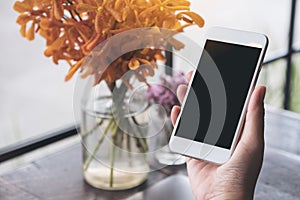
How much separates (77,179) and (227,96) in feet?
1.30

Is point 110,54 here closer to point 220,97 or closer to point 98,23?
point 98,23

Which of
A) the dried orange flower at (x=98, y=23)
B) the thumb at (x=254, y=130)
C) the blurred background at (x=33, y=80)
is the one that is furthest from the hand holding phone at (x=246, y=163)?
the blurred background at (x=33, y=80)

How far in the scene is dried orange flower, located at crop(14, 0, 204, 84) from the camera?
95 cm

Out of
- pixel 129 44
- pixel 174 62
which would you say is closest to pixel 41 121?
pixel 174 62

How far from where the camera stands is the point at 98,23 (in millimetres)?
954

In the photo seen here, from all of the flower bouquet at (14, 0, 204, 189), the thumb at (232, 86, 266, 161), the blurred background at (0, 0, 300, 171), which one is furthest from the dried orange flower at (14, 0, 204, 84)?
the blurred background at (0, 0, 300, 171)

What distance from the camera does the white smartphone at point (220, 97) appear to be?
0.93 m

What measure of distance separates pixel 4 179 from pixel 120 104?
30 centimetres

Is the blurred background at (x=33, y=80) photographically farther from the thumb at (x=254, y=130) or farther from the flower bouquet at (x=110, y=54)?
the thumb at (x=254, y=130)

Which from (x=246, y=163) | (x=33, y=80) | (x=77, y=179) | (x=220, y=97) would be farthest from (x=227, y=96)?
(x=33, y=80)

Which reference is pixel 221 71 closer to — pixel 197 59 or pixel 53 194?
pixel 197 59

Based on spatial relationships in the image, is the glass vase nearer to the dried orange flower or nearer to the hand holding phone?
the dried orange flower

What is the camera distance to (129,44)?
982 millimetres

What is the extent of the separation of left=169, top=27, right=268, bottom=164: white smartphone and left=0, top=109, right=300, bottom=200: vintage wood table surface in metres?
0.24
